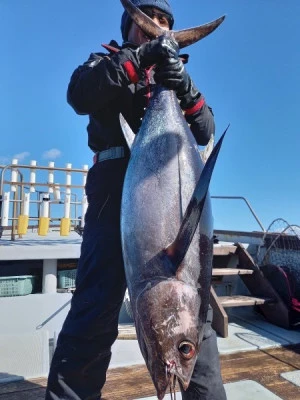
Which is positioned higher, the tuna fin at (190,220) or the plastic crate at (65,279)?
the tuna fin at (190,220)

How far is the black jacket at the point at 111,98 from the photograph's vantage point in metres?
1.57

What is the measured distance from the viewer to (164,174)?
1.46 meters

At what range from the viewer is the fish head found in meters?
1.14

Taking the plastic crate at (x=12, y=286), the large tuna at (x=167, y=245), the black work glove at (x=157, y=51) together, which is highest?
the black work glove at (x=157, y=51)

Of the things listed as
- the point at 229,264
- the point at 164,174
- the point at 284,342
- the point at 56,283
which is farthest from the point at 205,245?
the point at 229,264

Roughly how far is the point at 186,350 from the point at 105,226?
0.74 m

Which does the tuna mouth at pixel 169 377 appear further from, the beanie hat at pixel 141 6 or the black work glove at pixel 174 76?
the beanie hat at pixel 141 6

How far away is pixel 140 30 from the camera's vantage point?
74.7 inches

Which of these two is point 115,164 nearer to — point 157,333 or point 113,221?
point 113,221

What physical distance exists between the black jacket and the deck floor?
5.52ft

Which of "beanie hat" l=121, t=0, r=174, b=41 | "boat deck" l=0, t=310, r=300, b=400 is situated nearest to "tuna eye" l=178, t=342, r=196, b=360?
"boat deck" l=0, t=310, r=300, b=400

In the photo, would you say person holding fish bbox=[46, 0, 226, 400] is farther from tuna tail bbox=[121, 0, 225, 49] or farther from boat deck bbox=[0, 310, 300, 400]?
boat deck bbox=[0, 310, 300, 400]

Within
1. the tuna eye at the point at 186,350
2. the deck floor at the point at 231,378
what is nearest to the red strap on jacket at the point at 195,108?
the tuna eye at the point at 186,350

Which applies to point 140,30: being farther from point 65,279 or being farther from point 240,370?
point 65,279
